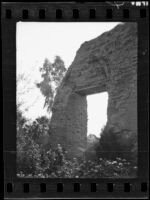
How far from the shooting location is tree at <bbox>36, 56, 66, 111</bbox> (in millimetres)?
10461

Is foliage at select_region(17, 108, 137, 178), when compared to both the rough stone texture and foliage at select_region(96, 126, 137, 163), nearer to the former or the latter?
foliage at select_region(96, 126, 137, 163)

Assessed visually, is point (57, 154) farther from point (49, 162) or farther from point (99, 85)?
point (99, 85)

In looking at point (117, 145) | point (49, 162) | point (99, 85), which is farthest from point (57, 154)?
point (99, 85)

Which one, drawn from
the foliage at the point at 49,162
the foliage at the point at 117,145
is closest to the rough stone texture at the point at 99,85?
the foliage at the point at 117,145

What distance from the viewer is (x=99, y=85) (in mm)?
10320

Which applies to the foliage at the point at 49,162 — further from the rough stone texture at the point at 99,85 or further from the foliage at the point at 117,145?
the rough stone texture at the point at 99,85

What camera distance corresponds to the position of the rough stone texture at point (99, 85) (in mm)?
9711

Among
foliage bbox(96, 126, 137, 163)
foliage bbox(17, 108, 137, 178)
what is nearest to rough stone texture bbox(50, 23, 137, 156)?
foliage bbox(96, 126, 137, 163)

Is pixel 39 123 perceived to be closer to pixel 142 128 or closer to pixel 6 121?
pixel 6 121

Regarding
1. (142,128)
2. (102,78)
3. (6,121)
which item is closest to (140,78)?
(142,128)

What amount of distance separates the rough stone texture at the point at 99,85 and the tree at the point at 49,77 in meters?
0.18

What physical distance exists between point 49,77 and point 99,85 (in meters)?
1.28

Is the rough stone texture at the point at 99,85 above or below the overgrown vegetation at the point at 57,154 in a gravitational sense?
above

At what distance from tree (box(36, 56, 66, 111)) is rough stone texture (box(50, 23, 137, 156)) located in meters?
0.18
